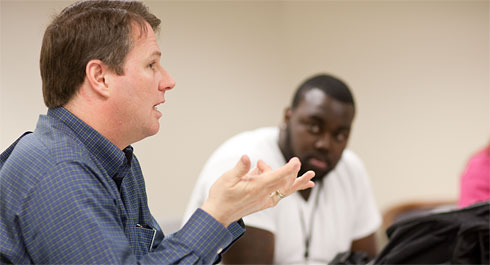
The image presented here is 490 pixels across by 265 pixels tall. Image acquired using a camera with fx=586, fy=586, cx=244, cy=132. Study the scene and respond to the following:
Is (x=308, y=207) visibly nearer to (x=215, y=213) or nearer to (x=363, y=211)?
(x=363, y=211)

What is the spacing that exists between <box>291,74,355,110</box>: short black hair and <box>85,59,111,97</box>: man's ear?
4.04ft

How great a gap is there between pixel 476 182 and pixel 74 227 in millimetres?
1995

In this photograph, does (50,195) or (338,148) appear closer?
(50,195)

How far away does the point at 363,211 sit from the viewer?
230cm

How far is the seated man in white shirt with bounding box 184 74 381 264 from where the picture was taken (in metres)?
A: 1.96

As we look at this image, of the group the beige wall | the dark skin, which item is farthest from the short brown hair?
the beige wall

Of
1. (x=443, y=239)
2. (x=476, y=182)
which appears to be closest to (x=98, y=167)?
(x=443, y=239)

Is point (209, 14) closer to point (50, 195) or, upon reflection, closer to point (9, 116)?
point (9, 116)

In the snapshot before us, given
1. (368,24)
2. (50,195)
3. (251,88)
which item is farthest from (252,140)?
(368,24)

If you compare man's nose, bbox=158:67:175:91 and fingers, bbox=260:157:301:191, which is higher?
man's nose, bbox=158:67:175:91

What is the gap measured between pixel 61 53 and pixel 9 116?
0.94 ft

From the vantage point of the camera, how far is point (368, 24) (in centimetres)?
374

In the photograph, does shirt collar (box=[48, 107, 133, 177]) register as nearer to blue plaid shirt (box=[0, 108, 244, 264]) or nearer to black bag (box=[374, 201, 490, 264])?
blue plaid shirt (box=[0, 108, 244, 264])

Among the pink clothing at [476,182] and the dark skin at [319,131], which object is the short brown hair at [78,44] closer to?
the dark skin at [319,131]
